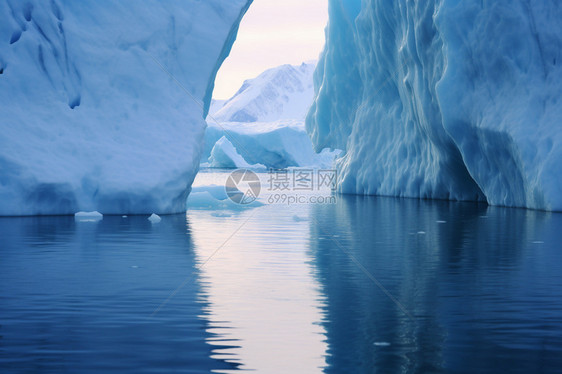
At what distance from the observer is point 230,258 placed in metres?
7.05

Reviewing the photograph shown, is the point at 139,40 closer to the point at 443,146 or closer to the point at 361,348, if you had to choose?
the point at 443,146

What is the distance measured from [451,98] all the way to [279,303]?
12.3 meters

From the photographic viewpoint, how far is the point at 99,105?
13.0 metres

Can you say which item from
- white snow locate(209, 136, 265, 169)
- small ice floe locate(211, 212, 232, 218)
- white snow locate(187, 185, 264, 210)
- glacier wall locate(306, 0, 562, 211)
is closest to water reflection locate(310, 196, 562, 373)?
small ice floe locate(211, 212, 232, 218)

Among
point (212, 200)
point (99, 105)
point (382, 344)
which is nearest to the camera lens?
point (382, 344)

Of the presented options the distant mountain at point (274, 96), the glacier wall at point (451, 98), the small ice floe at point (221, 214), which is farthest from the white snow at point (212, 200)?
the distant mountain at point (274, 96)

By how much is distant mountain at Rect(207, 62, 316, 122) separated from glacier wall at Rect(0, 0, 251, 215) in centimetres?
12912

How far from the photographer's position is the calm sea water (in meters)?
3.24

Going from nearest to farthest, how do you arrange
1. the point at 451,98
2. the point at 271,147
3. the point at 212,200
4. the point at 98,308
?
the point at 98,308 < the point at 451,98 < the point at 212,200 < the point at 271,147

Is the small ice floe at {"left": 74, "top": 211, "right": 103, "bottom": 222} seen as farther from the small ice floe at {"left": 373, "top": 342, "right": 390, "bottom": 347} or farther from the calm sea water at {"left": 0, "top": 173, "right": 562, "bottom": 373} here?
the small ice floe at {"left": 373, "top": 342, "right": 390, "bottom": 347}

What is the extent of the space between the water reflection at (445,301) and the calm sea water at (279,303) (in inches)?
0.5

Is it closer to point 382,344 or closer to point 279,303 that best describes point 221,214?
point 279,303

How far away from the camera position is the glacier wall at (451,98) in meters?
14.3

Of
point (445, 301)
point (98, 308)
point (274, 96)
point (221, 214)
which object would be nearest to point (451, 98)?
point (221, 214)
